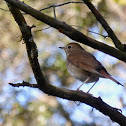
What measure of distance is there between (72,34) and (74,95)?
807 mm

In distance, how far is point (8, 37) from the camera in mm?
9961

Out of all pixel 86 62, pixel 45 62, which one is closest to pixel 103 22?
pixel 86 62

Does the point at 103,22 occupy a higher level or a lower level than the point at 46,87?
higher

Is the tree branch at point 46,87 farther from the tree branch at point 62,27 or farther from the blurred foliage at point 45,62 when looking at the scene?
the blurred foliage at point 45,62

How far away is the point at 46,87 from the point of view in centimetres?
373

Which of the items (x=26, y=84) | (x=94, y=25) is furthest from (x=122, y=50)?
(x=94, y=25)

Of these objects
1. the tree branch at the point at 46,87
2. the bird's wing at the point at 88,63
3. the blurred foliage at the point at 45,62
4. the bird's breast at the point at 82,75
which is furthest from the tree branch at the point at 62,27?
the blurred foliage at the point at 45,62

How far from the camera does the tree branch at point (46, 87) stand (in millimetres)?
3424

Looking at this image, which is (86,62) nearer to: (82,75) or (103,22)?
(82,75)

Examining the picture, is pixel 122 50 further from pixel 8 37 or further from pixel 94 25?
pixel 8 37

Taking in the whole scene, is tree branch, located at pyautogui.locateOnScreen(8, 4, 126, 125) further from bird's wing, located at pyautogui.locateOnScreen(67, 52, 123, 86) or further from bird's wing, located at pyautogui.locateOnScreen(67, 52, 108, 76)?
bird's wing, located at pyautogui.locateOnScreen(67, 52, 108, 76)

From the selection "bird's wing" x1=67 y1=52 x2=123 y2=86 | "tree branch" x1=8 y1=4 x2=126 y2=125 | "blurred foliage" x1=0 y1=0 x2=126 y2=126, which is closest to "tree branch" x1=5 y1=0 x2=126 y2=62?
"tree branch" x1=8 y1=4 x2=126 y2=125

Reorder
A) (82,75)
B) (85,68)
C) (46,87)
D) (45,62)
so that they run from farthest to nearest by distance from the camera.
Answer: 1. (45,62)
2. (82,75)
3. (85,68)
4. (46,87)

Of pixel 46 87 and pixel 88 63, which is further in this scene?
pixel 88 63
